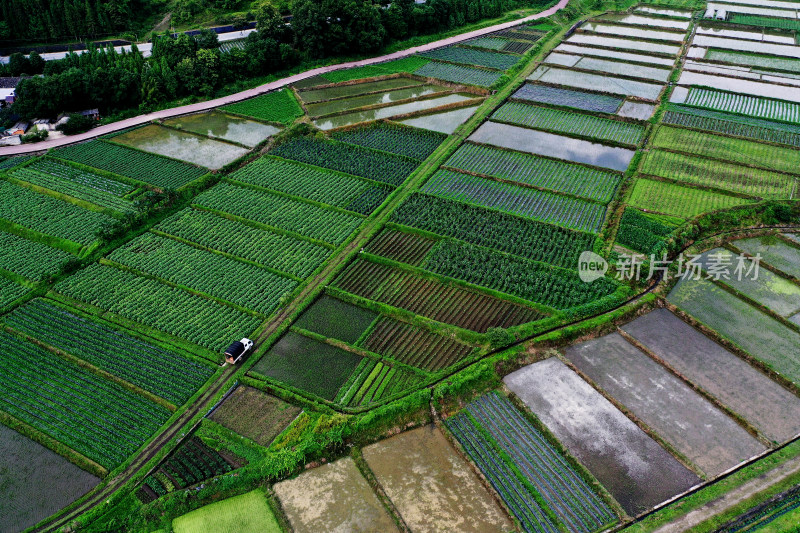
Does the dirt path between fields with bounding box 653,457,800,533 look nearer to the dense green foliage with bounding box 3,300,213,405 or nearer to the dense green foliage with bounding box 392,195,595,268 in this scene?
the dense green foliage with bounding box 392,195,595,268

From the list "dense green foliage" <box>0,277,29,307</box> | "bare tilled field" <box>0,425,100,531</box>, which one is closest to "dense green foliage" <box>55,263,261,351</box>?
"dense green foliage" <box>0,277,29,307</box>

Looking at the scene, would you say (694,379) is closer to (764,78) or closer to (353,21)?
(764,78)

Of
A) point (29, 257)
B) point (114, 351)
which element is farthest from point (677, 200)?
point (29, 257)

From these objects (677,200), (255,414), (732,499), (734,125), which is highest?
(734,125)

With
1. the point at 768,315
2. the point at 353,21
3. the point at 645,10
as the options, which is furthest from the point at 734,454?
the point at 645,10

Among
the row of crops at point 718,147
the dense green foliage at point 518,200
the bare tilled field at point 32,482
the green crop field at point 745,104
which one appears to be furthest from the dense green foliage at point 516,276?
the green crop field at point 745,104

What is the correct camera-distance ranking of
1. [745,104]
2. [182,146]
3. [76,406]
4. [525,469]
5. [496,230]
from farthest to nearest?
[745,104], [182,146], [496,230], [76,406], [525,469]

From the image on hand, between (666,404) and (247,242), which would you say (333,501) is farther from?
(247,242)

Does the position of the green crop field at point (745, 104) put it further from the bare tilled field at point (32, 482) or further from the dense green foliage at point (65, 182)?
the bare tilled field at point (32, 482)
